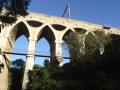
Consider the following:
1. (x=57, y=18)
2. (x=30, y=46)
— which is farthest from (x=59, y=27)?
(x=30, y=46)

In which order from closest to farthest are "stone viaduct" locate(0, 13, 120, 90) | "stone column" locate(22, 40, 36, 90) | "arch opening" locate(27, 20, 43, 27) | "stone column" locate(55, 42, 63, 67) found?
1. "stone column" locate(22, 40, 36, 90)
2. "stone viaduct" locate(0, 13, 120, 90)
3. "stone column" locate(55, 42, 63, 67)
4. "arch opening" locate(27, 20, 43, 27)

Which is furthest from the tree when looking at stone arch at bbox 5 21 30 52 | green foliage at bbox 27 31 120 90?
stone arch at bbox 5 21 30 52

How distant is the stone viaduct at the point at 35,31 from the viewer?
615 inches

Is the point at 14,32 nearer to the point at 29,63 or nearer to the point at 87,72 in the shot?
the point at 29,63

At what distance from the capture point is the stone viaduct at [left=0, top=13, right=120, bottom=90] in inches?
615

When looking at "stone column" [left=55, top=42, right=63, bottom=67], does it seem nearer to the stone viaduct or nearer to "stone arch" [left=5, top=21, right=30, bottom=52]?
the stone viaduct

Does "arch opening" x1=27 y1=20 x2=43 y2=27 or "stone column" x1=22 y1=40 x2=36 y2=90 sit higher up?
"arch opening" x1=27 y1=20 x2=43 y2=27

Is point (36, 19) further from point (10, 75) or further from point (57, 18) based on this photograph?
point (10, 75)

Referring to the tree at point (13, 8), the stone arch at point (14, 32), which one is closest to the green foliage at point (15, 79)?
the stone arch at point (14, 32)

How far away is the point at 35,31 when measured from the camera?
17.7 meters

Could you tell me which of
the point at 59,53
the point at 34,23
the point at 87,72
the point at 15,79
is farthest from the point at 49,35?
the point at 87,72

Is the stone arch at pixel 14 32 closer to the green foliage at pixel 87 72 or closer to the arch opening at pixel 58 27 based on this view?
the arch opening at pixel 58 27

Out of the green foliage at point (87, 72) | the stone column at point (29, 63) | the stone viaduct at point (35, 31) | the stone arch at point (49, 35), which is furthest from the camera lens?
the stone arch at point (49, 35)

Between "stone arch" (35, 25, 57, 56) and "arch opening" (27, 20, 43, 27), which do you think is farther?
"stone arch" (35, 25, 57, 56)
